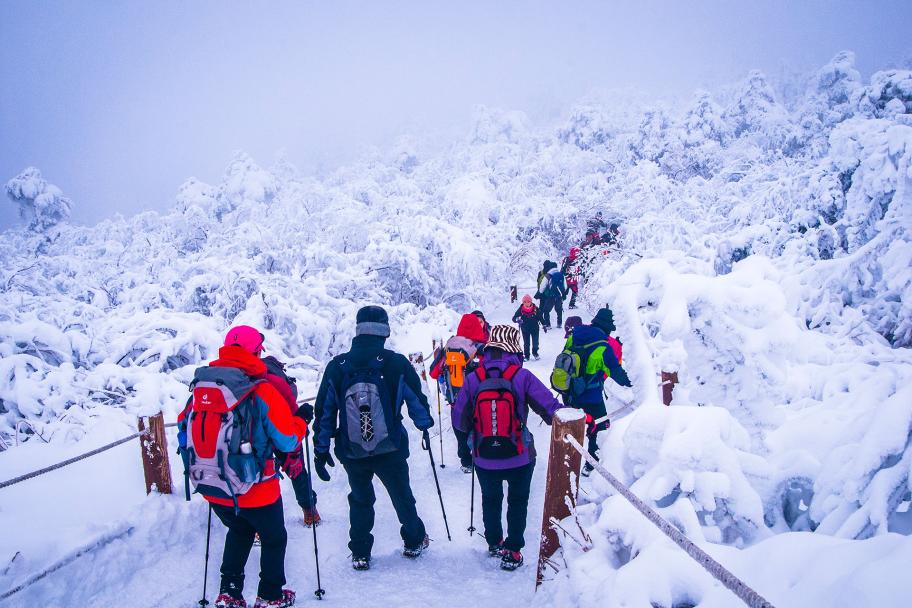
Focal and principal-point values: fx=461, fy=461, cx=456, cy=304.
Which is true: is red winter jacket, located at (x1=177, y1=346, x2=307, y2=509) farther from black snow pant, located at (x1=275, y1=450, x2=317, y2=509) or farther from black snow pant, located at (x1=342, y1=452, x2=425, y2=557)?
black snow pant, located at (x1=275, y1=450, x2=317, y2=509)

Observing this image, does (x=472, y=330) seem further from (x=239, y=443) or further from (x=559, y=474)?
(x=239, y=443)

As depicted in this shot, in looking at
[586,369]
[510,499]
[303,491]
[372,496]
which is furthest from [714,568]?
[303,491]

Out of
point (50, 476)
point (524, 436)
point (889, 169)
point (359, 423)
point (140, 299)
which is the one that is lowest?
point (50, 476)

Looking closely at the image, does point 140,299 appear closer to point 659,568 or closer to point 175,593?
point 175,593

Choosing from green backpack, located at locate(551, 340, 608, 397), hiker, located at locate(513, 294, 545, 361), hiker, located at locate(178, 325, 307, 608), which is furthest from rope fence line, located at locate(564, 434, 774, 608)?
hiker, located at locate(513, 294, 545, 361)

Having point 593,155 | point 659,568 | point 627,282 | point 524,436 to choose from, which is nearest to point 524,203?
point 593,155

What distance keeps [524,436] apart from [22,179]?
1573 inches

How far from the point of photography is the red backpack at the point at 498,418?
141 inches

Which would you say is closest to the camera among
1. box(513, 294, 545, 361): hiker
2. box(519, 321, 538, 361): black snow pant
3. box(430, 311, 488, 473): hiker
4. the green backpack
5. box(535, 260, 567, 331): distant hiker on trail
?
the green backpack

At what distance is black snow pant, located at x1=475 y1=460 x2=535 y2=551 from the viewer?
3.76m

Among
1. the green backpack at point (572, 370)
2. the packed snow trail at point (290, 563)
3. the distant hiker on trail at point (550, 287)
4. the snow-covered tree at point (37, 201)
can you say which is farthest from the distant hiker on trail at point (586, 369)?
the snow-covered tree at point (37, 201)

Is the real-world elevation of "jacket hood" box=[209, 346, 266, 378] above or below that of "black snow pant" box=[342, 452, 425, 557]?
above

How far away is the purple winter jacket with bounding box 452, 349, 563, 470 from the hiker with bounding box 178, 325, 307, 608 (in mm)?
1242

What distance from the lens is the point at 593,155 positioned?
2556 cm
